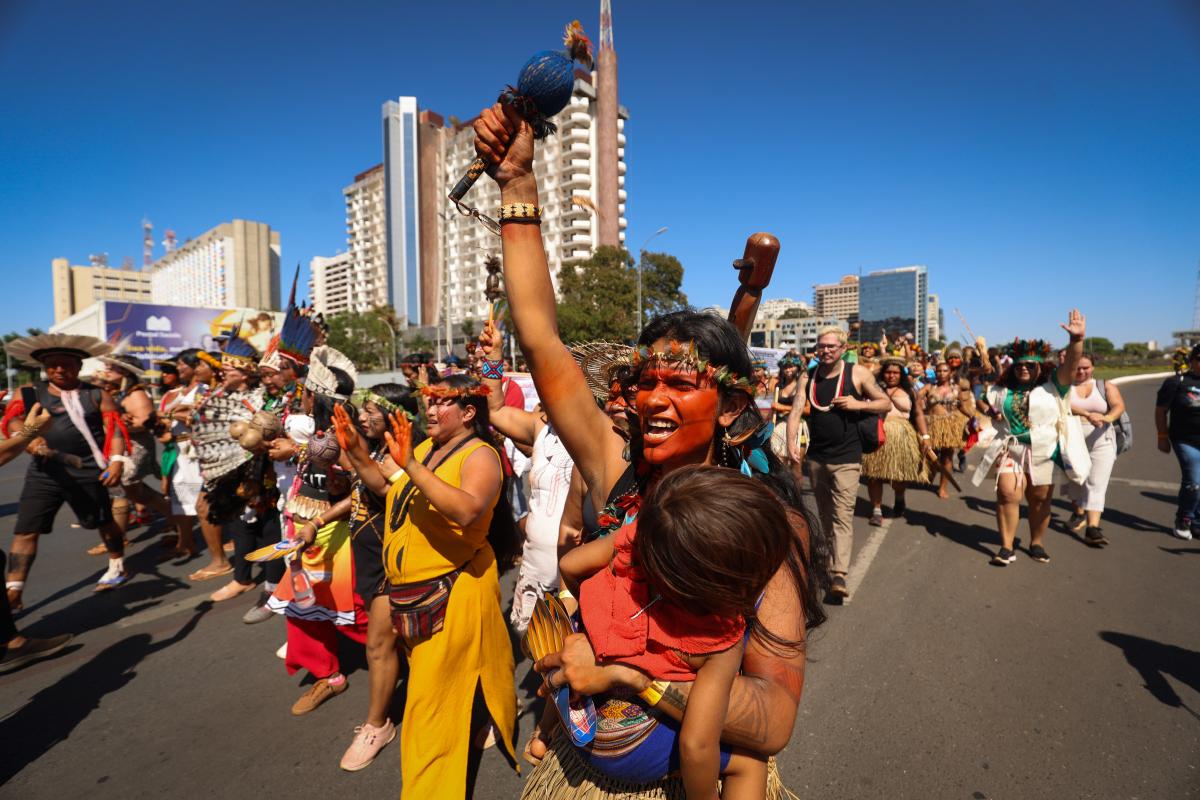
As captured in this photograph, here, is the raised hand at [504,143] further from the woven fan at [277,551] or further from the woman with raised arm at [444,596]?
the woven fan at [277,551]

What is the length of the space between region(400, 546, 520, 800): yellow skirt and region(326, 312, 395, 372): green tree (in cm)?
4692

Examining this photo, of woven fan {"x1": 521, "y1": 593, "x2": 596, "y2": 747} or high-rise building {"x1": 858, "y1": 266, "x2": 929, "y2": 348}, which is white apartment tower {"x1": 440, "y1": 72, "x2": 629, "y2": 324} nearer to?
woven fan {"x1": 521, "y1": 593, "x2": 596, "y2": 747}

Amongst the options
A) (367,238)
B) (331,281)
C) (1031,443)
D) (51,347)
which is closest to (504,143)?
(51,347)

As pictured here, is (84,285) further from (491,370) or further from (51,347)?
(491,370)

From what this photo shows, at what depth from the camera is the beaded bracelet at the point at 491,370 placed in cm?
336

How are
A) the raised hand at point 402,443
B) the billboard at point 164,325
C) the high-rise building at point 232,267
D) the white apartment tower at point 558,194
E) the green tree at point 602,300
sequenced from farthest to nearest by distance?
the high-rise building at point 232,267
the white apartment tower at point 558,194
the green tree at point 602,300
the billboard at point 164,325
the raised hand at point 402,443

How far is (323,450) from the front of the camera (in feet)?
11.1

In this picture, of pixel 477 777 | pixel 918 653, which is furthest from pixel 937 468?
pixel 477 777

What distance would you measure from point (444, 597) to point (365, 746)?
109 centimetres

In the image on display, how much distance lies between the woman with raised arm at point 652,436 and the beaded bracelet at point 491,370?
1.86 meters

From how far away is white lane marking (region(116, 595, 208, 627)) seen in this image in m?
4.81

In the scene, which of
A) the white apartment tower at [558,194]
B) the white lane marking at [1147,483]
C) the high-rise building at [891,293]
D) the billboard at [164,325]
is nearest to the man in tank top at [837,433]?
the white lane marking at [1147,483]

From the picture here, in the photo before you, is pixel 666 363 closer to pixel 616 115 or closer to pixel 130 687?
pixel 130 687

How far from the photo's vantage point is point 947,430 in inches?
341
